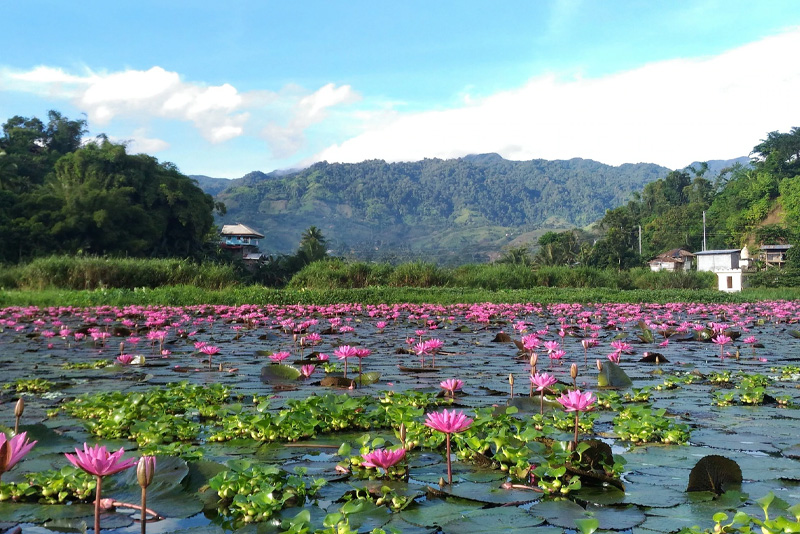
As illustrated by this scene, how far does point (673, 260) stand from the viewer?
185 ft

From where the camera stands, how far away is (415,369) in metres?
5.12

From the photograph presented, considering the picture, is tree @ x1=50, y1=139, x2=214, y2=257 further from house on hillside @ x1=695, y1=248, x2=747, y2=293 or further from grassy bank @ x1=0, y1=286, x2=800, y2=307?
house on hillside @ x1=695, y1=248, x2=747, y2=293

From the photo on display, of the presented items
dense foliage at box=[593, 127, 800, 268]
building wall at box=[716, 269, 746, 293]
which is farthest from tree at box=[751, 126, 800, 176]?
building wall at box=[716, 269, 746, 293]

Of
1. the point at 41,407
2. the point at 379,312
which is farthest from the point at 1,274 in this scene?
the point at 41,407

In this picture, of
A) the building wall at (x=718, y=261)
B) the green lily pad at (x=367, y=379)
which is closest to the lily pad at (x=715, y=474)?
the green lily pad at (x=367, y=379)

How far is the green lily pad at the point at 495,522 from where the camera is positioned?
189 centimetres

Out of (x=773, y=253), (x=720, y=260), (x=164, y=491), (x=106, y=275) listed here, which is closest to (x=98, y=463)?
(x=164, y=491)

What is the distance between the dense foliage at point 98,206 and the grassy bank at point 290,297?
17304 millimetres

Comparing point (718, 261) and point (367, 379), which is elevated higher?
point (367, 379)

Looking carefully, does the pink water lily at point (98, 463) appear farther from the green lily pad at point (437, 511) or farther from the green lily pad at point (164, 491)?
the green lily pad at point (437, 511)

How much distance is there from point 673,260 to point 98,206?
47110 mm

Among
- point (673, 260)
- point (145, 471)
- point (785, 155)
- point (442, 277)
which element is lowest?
point (673, 260)

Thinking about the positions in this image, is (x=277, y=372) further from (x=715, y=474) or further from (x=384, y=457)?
(x=715, y=474)

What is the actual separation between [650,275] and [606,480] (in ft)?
90.9
